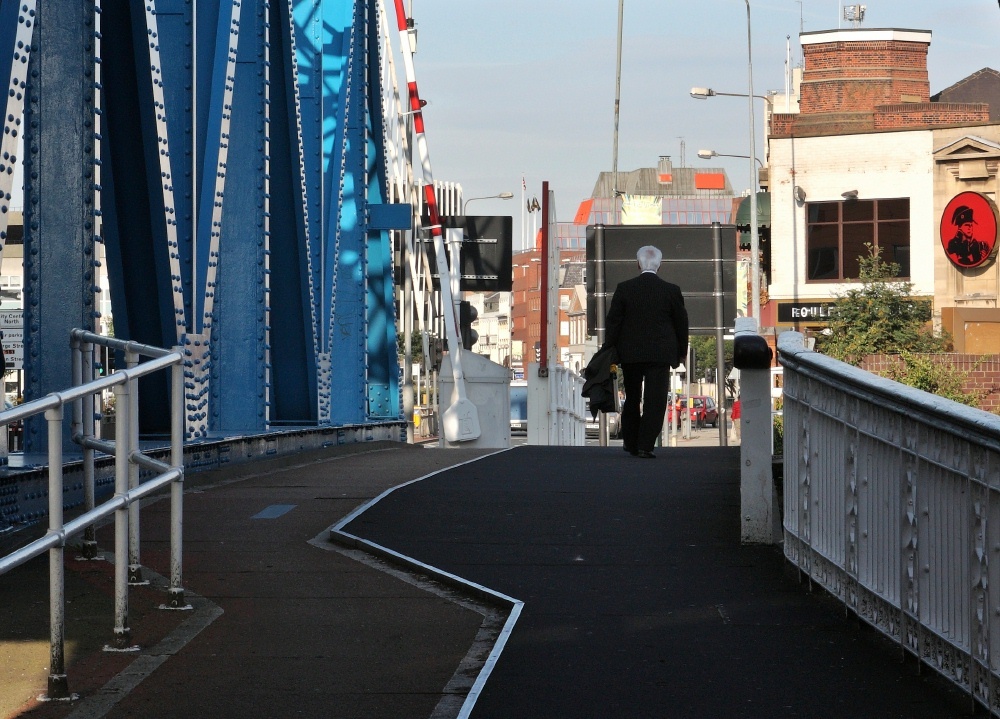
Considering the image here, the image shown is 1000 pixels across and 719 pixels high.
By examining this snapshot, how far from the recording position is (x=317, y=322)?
15070 millimetres

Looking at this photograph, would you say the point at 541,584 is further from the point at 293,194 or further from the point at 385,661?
the point at 293,194

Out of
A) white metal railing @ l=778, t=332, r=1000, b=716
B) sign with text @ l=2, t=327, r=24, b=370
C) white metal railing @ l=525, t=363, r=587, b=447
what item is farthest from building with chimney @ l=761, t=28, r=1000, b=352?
white metal railing @ l=778, t=332, r=1000, b=716

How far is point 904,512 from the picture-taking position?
16.2 ft

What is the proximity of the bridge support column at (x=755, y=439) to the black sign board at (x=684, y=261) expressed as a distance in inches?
862

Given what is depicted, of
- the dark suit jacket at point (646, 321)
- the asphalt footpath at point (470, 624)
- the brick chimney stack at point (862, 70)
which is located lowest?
the asphalt footpath at point (470, 624)

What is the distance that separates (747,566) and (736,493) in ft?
8.64

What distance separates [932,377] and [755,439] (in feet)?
65.6

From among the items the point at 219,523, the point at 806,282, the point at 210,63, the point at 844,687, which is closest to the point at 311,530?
the point at 219,523

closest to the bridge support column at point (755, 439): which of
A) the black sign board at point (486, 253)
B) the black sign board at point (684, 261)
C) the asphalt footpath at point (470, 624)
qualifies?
the asphalt footpath at point (470, 624)

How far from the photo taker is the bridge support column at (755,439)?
722 centimetres

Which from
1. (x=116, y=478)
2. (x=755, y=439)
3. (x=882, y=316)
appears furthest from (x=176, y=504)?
(x=882, y=316)

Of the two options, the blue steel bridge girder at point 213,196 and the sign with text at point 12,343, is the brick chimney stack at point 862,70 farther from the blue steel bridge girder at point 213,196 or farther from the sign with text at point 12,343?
the blue steel bridge girder at point 213,196

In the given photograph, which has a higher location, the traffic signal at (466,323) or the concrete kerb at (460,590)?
the traffic signal at (466,323)

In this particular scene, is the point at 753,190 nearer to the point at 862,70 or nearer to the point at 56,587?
the point at 862,70
